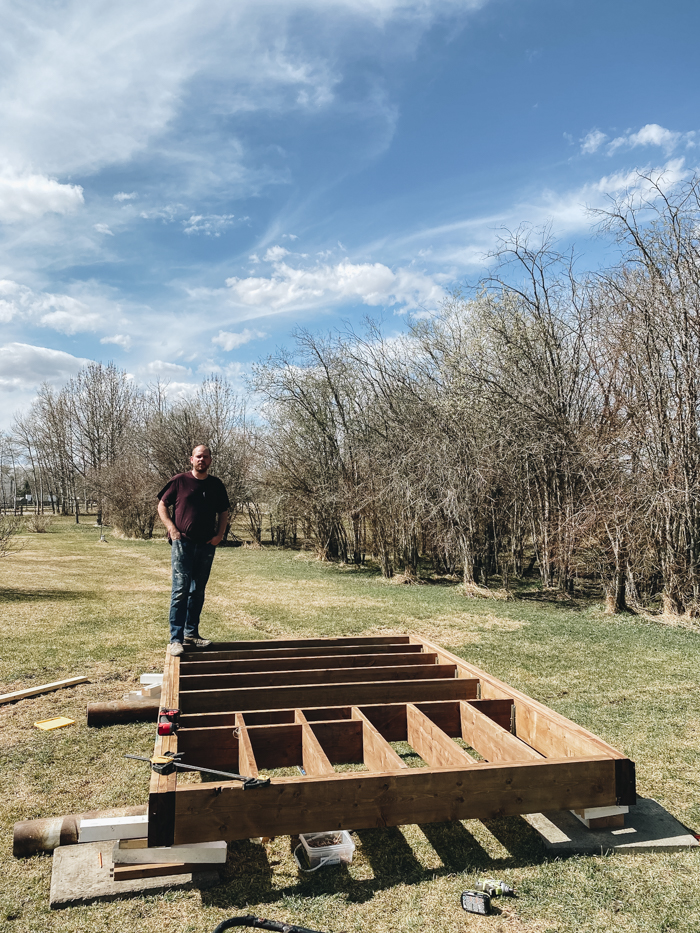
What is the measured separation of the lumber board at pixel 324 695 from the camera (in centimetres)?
388

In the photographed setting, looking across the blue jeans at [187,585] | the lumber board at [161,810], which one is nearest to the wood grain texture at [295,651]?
the blue jeans at [187,585]

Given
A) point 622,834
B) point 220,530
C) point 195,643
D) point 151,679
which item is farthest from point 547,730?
point 151,679

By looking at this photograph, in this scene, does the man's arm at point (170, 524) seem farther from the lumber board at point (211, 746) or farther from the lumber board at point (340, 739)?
the lumber board at point (340, 739)

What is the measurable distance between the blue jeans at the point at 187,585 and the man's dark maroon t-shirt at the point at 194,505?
97 mm

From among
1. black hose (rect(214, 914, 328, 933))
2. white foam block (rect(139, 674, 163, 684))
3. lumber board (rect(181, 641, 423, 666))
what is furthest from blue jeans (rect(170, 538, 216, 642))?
black hose (rect(214, 914, 328, 933))

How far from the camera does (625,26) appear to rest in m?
7.60

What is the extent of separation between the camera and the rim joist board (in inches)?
96.5

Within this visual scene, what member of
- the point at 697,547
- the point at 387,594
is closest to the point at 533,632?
the point at 697,547

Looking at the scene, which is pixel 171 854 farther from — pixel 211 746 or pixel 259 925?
pixel 211 746

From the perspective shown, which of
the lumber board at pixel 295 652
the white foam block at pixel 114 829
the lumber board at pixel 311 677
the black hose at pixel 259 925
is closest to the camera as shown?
the black hose at pixel 259 925

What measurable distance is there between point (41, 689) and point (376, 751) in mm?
3474

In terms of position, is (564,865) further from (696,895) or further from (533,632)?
(533,632)

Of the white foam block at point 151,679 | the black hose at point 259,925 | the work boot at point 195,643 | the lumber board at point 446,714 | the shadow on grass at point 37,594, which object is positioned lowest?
the shadow on grass at point 37,594

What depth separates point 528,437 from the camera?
11.0 metres
